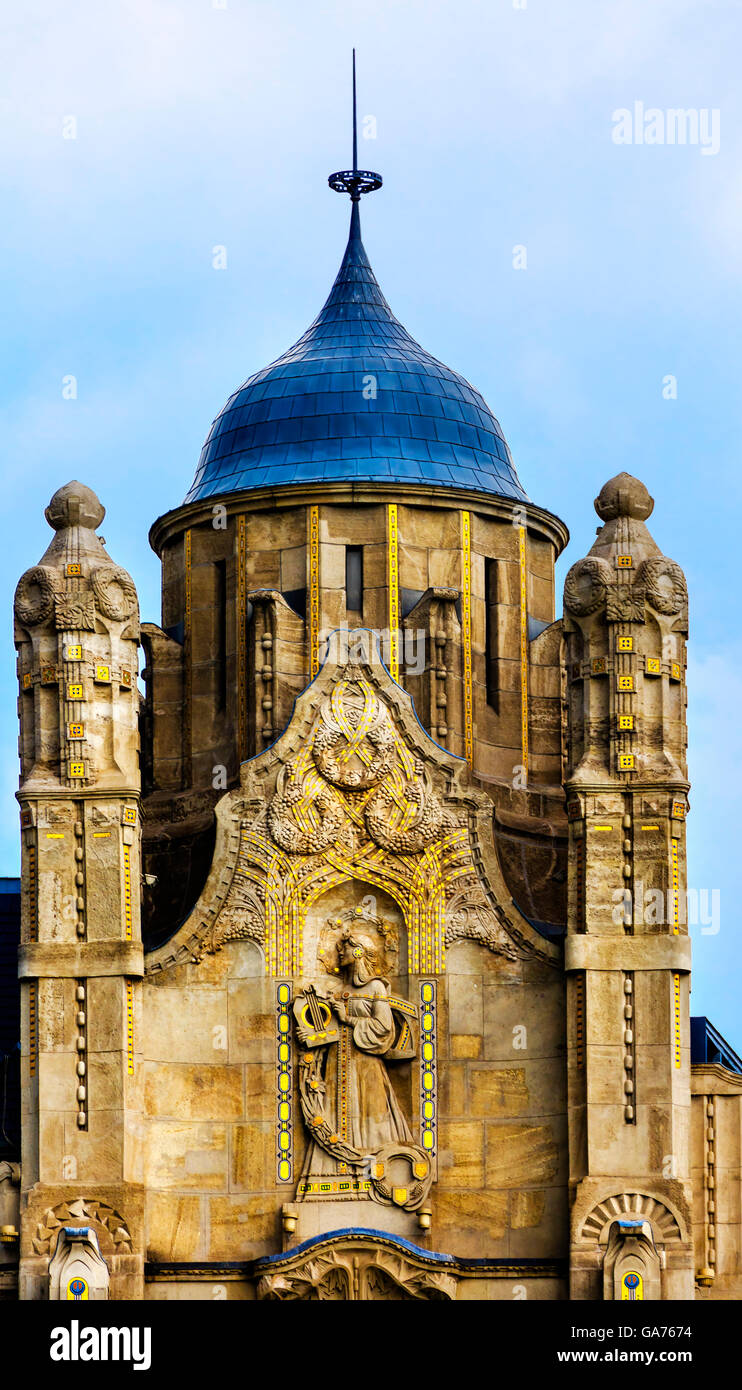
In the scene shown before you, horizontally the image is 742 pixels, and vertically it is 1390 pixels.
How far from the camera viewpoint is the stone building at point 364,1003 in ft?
137

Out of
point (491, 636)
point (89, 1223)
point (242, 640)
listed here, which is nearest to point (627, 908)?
point (491, 636)

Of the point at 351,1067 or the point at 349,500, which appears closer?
the point at 351,1067

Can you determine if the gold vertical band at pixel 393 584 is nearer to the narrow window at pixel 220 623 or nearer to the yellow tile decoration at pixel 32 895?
the narrow window at pixel 220 623

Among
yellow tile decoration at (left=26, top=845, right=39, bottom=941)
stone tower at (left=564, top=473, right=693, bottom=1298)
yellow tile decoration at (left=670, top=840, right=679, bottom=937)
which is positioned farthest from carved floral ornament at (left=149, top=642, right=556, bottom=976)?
yellow tile decoration at (left=670, top=840, right=679, bottom=937)

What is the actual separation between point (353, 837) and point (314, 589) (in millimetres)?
3517

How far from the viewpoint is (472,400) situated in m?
47.7

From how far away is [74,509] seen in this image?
43.7 metres

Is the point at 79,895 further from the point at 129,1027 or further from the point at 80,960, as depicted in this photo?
the point at 129,1027

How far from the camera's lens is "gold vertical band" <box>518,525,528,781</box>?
4597 cm

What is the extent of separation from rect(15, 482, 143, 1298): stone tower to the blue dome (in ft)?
10.6

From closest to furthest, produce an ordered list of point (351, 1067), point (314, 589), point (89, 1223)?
Answer: point (89, 1223) < point (351, 1067) < point (314, 589)

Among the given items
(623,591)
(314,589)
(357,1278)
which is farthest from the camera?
(314,589)

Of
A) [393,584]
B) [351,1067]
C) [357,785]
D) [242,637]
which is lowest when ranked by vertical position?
[351,1067]
